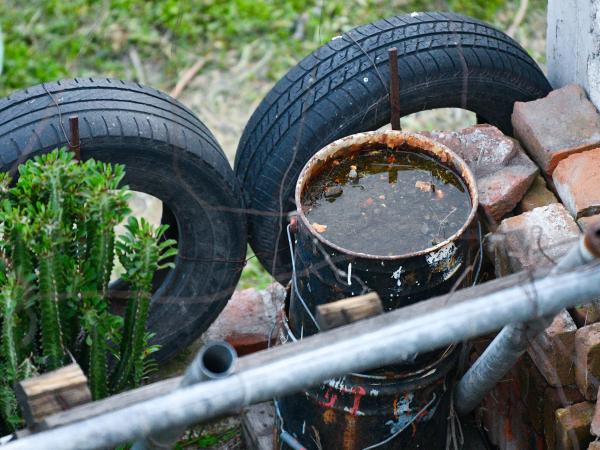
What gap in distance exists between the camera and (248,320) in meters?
4.36

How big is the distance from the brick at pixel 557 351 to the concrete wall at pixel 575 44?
1108mm

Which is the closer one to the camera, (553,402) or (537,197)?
(553,402)

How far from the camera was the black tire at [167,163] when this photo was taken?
11.8 ft

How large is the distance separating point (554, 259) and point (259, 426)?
1.48 metres

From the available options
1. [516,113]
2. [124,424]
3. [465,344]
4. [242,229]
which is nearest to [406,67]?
[516,113]

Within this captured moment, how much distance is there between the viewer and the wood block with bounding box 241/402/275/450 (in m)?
3.80

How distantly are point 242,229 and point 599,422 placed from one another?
1.69 meters

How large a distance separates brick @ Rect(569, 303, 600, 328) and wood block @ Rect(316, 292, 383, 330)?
1.34 m

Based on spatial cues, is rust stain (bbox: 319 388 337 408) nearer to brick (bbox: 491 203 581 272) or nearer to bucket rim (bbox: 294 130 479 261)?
bucket rim (bbox: 294 130 479 261)

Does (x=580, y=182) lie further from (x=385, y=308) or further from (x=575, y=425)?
(x=385, y=308)

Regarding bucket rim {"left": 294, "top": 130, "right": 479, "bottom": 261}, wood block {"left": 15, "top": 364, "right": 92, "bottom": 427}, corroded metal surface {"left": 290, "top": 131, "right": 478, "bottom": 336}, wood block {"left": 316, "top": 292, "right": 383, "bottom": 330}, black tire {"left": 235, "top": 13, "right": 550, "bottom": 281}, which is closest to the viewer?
wood block {"left": 15, "top": 364, "right": 92, "bottom": 427}

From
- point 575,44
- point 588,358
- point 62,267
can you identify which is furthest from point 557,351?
point 62,267

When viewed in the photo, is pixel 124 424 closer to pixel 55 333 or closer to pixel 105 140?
pixel 55 333

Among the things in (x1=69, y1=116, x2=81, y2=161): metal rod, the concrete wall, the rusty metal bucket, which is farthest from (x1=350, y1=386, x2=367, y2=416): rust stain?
the concrete wall
